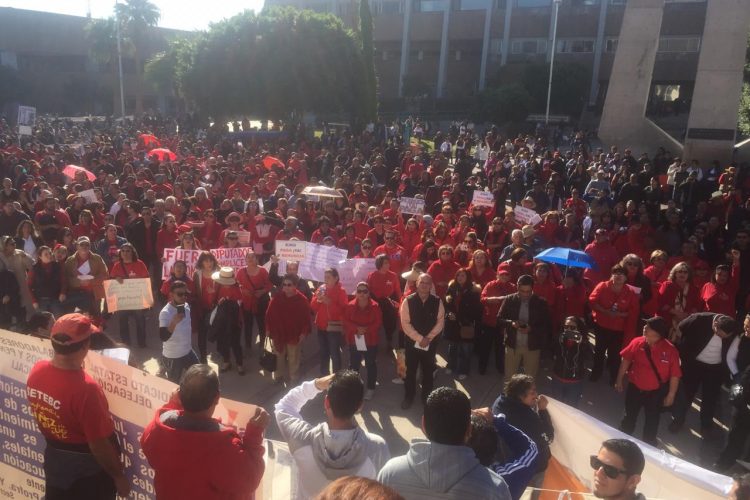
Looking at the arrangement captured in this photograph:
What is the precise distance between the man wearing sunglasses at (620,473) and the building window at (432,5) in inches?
2334

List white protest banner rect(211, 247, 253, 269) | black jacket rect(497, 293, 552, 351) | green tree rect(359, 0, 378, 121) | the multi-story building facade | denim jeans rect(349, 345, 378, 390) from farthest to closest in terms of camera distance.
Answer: the multi-story building facade, green tree rect(359, 0, 378, 121), white protest banner rect(211, 247, 253, 269), denim jeans rect(349, 345, 378, 390), black jacket rect(497, 293, 552, 351)

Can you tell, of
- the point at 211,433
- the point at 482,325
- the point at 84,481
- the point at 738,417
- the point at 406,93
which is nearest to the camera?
the point at 211,433

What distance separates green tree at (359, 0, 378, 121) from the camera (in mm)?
33062

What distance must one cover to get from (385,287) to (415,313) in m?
1.46

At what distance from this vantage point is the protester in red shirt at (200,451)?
2873 millimetres

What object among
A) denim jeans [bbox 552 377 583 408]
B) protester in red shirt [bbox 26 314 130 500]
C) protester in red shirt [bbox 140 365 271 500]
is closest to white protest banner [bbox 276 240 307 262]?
denim jeans [bbox 552 377 583 408]

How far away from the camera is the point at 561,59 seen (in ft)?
171

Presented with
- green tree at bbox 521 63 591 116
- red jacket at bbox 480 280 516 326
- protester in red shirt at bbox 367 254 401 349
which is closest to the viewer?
red jacket at bbox 480 280 516 326

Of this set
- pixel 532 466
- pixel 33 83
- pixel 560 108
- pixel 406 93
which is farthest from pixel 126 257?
pixel 33 83

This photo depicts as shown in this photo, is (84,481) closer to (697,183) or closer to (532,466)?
(532,466)

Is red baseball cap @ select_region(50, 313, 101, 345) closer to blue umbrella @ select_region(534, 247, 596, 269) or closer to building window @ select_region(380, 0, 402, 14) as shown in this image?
blue umbrella @ select_region(534, 247, 596, 269)

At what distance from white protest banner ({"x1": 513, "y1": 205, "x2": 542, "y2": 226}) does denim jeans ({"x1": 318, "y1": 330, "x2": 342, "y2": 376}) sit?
4.91m

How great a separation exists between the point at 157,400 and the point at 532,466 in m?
2.29

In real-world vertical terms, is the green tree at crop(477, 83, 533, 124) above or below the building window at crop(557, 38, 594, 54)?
below
